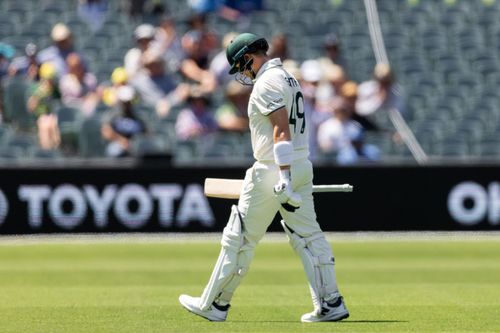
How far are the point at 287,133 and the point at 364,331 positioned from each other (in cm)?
126

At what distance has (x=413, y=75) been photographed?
18.4 metres

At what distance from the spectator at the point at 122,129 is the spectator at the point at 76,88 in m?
0.51

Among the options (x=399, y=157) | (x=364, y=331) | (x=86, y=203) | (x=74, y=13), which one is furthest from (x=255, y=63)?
(x=74, y=13)

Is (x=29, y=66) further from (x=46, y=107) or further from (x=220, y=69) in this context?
(x=220, y=69)

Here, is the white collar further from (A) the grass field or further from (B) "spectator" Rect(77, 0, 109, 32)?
Result: (B) "spectator" Rect(77, 0, 109, 32)

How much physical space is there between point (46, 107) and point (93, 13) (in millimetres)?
3482

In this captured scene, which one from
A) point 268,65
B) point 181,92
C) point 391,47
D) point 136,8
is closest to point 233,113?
point 181,92

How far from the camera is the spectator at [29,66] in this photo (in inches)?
607

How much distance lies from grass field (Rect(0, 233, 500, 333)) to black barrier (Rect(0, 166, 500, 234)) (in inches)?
19.8

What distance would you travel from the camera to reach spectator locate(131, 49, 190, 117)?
15.5 meters

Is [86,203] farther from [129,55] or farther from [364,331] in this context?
[364,331]

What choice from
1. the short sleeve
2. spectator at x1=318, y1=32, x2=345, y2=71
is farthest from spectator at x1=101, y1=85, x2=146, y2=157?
the short sleeve

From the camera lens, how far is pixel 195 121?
15430mm

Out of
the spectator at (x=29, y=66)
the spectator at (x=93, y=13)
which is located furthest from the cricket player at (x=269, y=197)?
the spectator at (x=93, y=13)
